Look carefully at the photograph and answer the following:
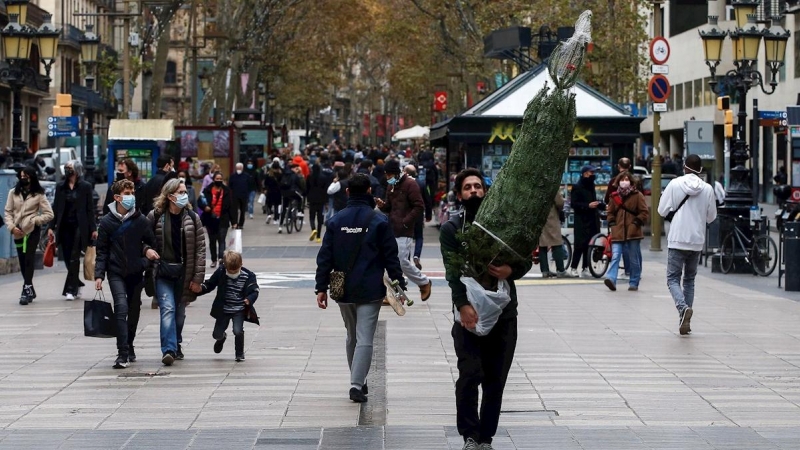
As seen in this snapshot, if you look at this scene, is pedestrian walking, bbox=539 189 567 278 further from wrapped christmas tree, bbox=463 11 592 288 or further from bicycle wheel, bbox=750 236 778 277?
wrapped christmas tree, bbox=463 11 592 288

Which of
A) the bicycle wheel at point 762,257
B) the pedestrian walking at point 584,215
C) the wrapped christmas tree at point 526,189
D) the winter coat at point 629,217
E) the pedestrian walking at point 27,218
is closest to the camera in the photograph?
the wrapped christmas tree at point 526,189

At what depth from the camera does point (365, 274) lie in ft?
35.1

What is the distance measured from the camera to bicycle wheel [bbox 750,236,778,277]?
75.2ft

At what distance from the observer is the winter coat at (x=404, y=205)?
1847 centimetres

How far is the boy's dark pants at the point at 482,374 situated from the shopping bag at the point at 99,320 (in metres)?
5.00

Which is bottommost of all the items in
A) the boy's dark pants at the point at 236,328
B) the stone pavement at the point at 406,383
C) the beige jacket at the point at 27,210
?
the stone pavement at the point at 406,383

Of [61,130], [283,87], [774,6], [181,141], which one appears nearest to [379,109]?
[283,87]

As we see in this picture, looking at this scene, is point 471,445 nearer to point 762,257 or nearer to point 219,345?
point 219,345

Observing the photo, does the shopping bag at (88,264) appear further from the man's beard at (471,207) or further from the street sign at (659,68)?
the street sign at (659,68)

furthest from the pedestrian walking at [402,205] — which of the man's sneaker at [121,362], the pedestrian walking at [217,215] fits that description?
the pedestrian walking at [217,215]

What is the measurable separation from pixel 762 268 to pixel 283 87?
226ft

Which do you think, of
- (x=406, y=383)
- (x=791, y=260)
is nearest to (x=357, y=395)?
(x=406, y=383)

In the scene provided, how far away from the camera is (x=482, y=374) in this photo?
27.5 ft

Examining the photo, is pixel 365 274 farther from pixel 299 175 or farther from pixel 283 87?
pixel 283 87
